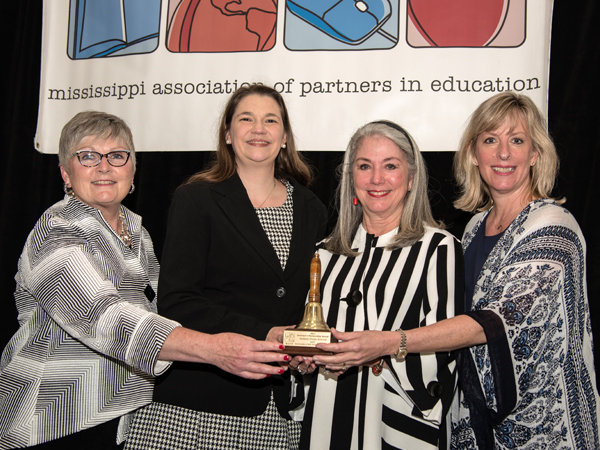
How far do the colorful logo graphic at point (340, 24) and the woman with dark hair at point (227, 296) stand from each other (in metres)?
1.10

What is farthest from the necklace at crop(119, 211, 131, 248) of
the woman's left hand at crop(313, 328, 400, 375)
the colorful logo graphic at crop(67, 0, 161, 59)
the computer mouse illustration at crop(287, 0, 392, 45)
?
the computer mouse illustration at crop(287, 0, 392, 45)

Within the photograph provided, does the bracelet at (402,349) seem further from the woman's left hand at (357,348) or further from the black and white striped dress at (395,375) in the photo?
the black and white striped dress at (395,375)

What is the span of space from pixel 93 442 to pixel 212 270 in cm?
83

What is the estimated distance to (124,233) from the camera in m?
2.38

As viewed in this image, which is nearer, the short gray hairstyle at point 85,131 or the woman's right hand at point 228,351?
the woman's right hand at point 228,351

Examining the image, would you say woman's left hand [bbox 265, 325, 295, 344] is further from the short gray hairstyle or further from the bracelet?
the short gray hairstyle

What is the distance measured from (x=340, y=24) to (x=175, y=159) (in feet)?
4.54

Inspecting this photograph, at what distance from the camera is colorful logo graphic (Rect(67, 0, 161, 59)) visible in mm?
3324

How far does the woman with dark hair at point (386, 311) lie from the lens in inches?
75.5

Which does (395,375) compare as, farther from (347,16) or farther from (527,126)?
(347,16)

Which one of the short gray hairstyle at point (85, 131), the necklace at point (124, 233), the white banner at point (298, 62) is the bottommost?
the necklace at point (124, 233)

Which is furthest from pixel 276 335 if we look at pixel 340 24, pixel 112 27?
pixel 112 27

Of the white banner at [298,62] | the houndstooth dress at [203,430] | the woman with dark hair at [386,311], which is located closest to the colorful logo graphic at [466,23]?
the white banner at [298,62]

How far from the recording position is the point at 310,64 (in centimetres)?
312
